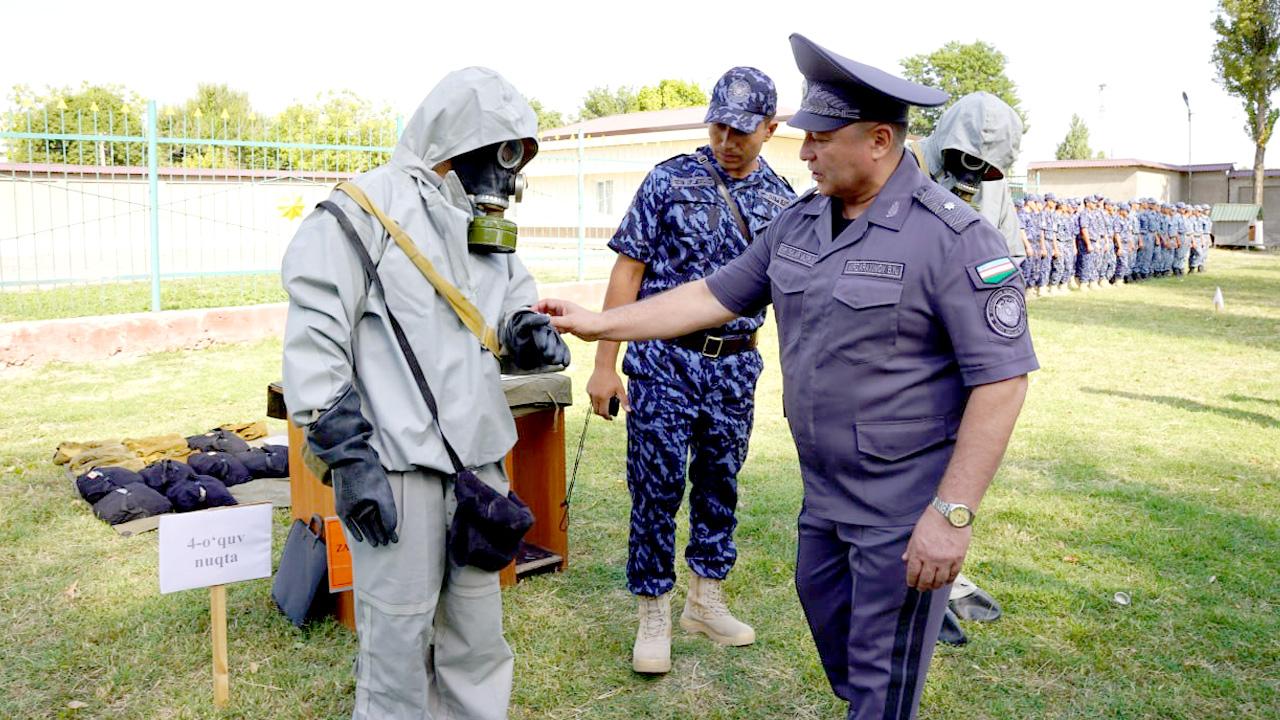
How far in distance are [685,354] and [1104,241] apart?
69.9ft

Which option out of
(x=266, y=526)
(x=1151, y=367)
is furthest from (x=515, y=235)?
(x=1151, y=367)

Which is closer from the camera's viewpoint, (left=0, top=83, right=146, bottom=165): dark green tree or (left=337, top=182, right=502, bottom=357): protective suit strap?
(left=337, top=182, right=502, bottom=357): protective suit strap

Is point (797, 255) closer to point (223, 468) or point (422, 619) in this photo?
point (422, 619)

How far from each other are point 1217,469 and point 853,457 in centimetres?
559

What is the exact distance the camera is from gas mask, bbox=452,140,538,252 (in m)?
2.81

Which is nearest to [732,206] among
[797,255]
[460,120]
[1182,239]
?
[797,255]

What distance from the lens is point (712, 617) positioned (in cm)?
420

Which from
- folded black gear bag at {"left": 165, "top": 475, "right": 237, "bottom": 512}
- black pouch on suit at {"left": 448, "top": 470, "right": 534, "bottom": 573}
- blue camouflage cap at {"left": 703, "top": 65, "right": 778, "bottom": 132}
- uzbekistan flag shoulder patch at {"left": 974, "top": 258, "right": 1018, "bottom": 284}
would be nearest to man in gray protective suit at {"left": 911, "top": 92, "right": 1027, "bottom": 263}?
blue camouflage cap at {"left": 703, "top": 65, "right": 778, "bottom": 132}

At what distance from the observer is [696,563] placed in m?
4.14

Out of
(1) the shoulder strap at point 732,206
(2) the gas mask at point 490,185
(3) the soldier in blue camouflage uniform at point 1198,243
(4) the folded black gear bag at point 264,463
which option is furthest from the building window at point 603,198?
(2) the gas mask at point 490,185

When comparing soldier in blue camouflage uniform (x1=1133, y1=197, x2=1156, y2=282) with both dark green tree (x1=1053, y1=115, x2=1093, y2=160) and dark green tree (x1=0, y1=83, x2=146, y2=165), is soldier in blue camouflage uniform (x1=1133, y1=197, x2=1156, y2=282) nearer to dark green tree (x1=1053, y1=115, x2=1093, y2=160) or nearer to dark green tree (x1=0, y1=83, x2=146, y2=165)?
A: dark green tree (x1=0, y1=83, x2=146, y2=165)

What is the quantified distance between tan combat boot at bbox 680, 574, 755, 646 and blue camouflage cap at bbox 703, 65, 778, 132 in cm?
180

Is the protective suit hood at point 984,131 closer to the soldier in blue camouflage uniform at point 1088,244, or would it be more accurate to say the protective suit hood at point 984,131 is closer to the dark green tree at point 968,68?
the soldier in blue camouflage uniform at point 1088,244

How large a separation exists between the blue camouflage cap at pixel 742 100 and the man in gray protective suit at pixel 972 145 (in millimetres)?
634
